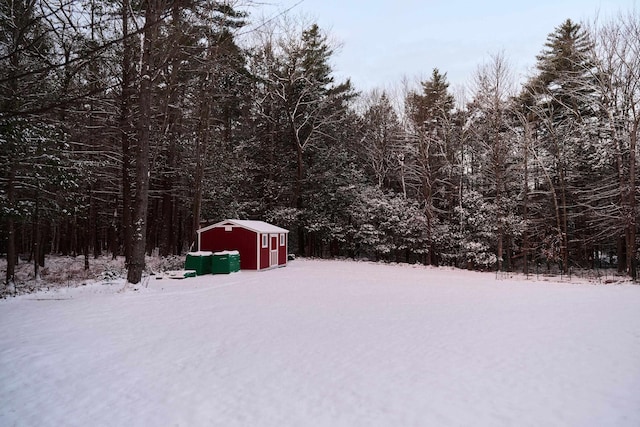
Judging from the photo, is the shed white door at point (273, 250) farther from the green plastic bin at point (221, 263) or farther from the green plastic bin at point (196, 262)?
the green plastic bin at point (196, 262)

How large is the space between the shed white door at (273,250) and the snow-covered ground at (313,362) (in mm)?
8513

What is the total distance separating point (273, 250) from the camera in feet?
58.6

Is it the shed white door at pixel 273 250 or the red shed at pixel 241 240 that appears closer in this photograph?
the red shed at pixel 241 240

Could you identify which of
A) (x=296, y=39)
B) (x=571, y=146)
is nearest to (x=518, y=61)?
(x=571, y=146)

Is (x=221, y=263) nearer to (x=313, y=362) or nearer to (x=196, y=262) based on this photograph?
(x=196, y=262)

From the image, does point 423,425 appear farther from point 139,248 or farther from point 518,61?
point 518,61

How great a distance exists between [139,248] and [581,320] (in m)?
10.5

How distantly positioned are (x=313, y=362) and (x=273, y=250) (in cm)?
1314

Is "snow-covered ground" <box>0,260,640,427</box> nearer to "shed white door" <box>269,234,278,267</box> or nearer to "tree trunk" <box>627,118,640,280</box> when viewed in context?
"tree trunk" <box>627,118,640,280</box>

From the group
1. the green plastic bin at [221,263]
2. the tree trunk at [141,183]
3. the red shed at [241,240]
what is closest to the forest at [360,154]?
the tree trunk at [141,183]

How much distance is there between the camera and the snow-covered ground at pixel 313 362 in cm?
359

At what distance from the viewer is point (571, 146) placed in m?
18.7

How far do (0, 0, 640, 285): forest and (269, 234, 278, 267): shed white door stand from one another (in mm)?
3696

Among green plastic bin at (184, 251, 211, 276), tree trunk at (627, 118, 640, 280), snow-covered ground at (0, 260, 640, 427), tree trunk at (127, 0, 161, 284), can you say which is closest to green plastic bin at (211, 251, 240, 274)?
green plastic bin at (184, 251, 211, 276)
